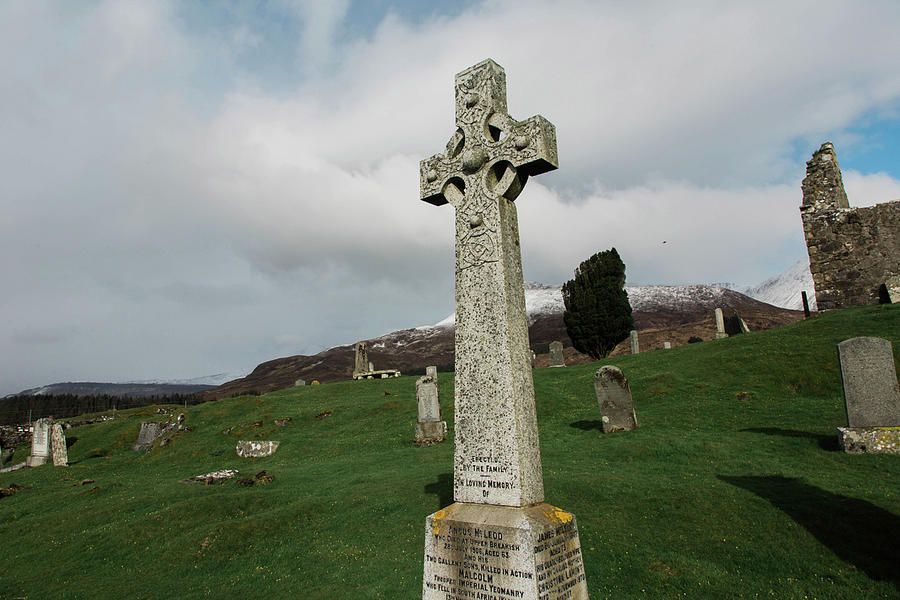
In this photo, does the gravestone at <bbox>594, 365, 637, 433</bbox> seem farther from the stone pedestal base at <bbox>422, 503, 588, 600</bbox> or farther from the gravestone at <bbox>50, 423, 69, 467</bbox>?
the gravestone at <bbox>50, 423, 69, 467</bbox>

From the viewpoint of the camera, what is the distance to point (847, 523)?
712 cm

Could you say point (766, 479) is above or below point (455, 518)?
below

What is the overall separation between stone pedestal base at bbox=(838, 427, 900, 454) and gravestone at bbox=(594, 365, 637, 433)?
203 inches

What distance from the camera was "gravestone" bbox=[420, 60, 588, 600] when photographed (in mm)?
4281

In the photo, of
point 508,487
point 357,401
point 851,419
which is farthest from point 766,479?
point 357,401

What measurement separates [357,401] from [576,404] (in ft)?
37.1

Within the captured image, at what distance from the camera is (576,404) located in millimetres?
19609

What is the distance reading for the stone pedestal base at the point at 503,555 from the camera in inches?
163

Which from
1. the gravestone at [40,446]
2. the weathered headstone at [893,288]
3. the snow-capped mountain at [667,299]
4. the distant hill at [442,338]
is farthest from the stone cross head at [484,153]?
the snow-capped mountain at [667,299]

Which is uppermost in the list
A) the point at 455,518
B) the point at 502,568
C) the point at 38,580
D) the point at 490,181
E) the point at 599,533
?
the point at 490,181

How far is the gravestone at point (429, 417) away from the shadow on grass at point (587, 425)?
4.32 m

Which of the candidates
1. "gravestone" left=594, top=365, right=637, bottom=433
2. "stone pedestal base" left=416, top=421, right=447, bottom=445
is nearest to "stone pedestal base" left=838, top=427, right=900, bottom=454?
"gravestone" left=594, top=365, right=637, bottom=433

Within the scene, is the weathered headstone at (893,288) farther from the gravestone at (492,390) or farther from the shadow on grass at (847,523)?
the gravestone at (492,390)

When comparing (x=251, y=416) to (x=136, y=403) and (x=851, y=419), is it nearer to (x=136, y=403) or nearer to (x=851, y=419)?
(x=851, y=419)
